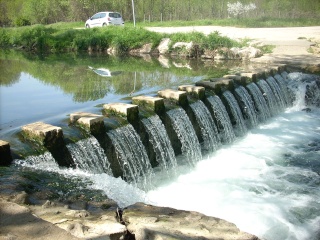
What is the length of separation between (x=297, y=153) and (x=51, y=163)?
14.8 feet

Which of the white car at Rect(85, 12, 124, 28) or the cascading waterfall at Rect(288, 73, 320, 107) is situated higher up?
the white car at Rect(85, 12, 124, 28)

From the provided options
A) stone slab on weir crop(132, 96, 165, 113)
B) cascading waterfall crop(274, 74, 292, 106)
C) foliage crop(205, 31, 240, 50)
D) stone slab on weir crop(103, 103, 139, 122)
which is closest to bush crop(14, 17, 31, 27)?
foliage crop(205, 31, 240, 50)

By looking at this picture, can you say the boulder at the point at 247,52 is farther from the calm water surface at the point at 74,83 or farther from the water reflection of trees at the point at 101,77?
the water reflection of trees at the point at 101,77

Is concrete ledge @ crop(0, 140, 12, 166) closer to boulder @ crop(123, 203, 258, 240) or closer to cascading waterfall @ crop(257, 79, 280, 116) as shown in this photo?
boulder @ crop(123, 203, 258, 240)

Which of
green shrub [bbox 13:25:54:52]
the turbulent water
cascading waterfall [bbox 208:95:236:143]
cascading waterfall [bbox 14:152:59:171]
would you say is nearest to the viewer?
cascading waterfall [bbox 14:152:59:171]

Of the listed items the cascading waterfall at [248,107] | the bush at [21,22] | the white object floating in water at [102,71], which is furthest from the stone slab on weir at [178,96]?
the bush at [21,22]

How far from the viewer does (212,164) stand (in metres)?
6.09

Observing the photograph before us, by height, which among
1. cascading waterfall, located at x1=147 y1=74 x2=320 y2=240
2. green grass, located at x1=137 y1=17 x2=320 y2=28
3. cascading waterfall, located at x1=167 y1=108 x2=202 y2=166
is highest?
green grass, located at x1=137 y1=17 x2=320 y2=28

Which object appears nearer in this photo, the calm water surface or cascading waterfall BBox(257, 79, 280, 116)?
the calm water surface

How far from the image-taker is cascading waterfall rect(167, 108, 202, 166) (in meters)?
6.01

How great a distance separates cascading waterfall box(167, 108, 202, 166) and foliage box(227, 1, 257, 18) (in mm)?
21943

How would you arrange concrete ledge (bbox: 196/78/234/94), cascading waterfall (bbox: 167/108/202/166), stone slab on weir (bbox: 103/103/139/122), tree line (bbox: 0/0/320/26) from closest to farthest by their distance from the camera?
stone slab on weir (bbox: 103/103/139/122), cascading waterfall (bbox: 167/108/202/166), concrete ledge (bbox: 196/78/234/94), tree line (bbox: 0/0/320/26)

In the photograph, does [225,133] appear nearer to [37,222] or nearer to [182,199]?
[182,199]

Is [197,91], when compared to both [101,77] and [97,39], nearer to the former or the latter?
[101,77]
